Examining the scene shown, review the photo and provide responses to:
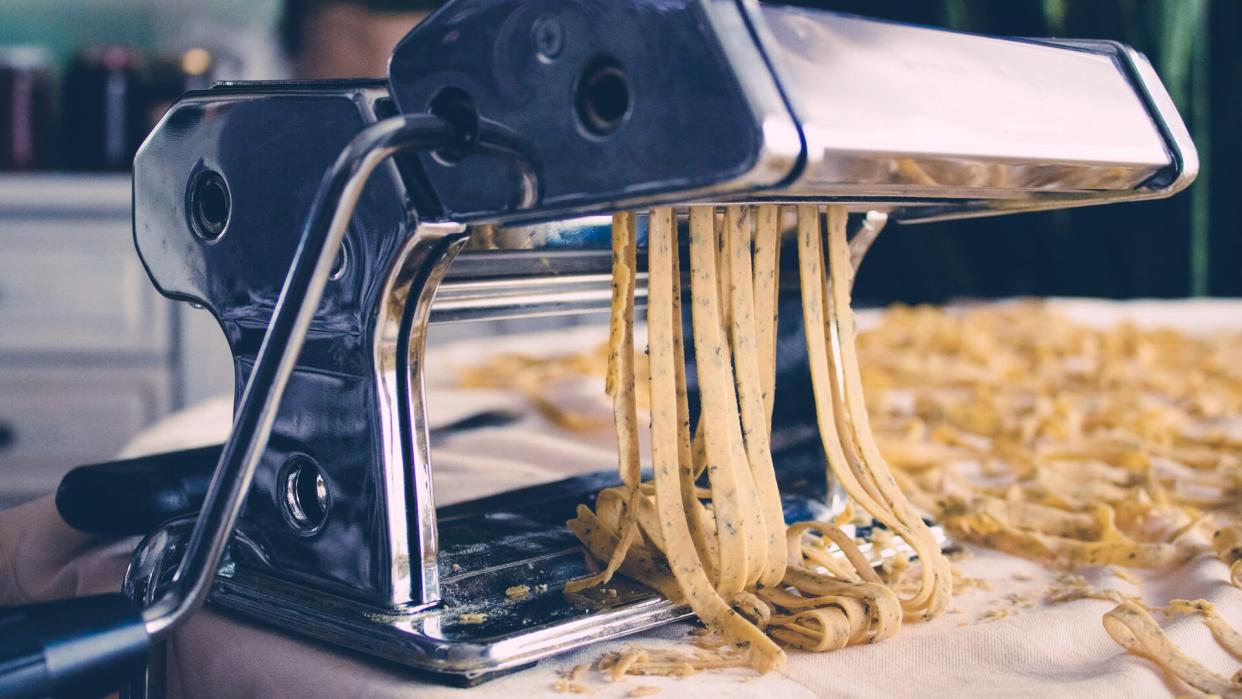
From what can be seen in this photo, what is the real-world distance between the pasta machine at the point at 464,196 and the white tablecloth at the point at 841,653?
0.01 m

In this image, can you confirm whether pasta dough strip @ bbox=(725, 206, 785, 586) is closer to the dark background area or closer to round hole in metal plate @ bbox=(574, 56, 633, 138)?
round hole in metal plate @ bbox=(574, 56, 633, 138)

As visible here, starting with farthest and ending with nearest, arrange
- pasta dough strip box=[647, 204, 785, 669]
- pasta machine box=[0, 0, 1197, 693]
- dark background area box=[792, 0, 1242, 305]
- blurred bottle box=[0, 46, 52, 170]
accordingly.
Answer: dark background area box=[792, 0, 1242, 305]
blurred bottle box=[0, 46, 52, 170]
pasta dough strip box=[647, 204, 785, 669]
pasta machine box=[0, 0, 1197, 693]

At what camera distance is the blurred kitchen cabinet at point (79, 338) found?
6.73 feet

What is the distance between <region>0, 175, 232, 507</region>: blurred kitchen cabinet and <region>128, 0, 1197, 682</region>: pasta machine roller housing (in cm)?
164

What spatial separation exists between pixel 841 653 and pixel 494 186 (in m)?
0.25

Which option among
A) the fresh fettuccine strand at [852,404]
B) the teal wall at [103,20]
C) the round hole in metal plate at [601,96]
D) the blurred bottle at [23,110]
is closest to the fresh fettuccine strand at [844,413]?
the fresh fettuccine strand at [852,404]

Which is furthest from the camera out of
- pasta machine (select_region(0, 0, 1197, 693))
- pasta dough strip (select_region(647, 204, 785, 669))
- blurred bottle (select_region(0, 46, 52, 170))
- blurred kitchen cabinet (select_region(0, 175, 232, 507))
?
blurred bottle (select_region(0, 46, 52, 170))

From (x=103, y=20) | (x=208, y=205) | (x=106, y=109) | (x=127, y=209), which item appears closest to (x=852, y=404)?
(x=208, y=205)

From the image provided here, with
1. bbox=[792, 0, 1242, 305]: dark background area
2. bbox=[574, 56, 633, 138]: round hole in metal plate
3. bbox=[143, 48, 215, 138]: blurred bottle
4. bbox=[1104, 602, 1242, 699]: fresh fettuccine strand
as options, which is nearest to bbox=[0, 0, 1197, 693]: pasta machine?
bbox=[574, 56, 633, 138]: round hole in metal plate

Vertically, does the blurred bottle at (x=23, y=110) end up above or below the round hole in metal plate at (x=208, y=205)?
above

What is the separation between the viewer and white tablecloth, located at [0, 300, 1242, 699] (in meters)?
0.46

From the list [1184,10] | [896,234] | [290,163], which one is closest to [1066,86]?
[290,163]

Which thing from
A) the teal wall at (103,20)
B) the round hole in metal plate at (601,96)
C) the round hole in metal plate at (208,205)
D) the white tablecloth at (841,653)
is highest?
the teal wall at (103,20)

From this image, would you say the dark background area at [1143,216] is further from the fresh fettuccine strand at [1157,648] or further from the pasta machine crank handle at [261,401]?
the pasta machine crank handle at [261,401]
